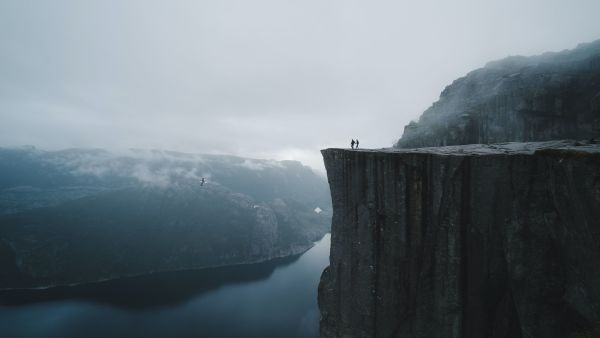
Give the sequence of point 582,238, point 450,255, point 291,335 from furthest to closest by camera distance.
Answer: point 291,335, point 450,255, point 582,238

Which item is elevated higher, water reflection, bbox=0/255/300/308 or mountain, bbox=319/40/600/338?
mountain, bbox=319/40/600/338

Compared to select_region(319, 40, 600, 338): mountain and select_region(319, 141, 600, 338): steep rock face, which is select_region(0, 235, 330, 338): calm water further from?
select_region(319, 40, 600, 338): mountain

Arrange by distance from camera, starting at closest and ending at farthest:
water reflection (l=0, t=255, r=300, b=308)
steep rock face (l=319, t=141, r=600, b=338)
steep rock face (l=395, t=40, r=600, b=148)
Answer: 1. steep rock face (l=319, t=141, r=600, b=338)
2. steep rock face (l=395, t=40, r=600, b=148)
3. water reflection (l=0, t=255, r=300, b=308)

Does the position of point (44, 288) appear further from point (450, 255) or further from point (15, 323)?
point (450, 255)

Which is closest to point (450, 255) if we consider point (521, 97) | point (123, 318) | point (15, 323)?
point (521, 97)

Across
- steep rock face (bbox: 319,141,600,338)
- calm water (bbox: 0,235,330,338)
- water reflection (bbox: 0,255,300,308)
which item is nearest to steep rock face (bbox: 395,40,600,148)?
steep rock face (bbox: 319,141,600,338)

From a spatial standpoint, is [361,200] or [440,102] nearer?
[361,200]

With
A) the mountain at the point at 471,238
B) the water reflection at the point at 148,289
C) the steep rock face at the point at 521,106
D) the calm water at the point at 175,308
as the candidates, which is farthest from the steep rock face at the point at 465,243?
the water reflection at the point at 148,289
